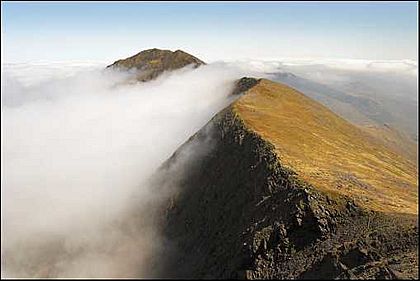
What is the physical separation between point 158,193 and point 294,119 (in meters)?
47.1

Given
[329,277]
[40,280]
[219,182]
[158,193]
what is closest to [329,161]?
[219,182]

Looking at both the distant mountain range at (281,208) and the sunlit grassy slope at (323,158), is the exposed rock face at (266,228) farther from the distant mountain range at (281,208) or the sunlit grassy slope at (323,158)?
the sunlit grassy slope at (323,158)

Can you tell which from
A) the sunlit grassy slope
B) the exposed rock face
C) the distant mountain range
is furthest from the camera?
the sunlit grassy slope

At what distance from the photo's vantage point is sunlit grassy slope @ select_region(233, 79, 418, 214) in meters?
87.4

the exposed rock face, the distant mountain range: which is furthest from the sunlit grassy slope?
the exposed rock face

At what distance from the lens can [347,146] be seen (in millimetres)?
141250

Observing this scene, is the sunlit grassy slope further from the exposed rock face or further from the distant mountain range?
the exposed rock face

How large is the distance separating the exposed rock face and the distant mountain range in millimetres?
190

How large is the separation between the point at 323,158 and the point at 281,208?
27650 millimetres

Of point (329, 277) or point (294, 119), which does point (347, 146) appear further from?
point (329, 277)

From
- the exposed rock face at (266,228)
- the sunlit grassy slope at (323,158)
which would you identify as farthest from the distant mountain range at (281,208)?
the sunlit grassy slope at (323,158)

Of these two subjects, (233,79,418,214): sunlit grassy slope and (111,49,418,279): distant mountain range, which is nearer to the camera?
(111,49,418,279): distant mountain range

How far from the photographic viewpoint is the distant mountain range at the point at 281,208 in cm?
7006

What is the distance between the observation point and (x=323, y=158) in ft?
360
